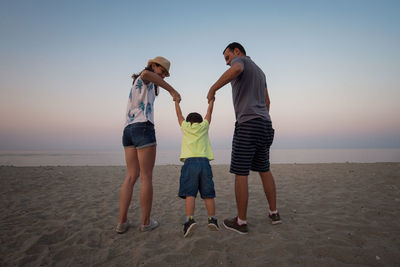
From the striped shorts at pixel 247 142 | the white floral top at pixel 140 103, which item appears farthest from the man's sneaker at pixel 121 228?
the striped shorts at pixel 247 142

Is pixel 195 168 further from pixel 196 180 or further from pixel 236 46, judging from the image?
pixel 236 46

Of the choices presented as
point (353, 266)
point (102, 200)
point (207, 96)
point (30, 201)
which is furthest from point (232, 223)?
point (30, 201)

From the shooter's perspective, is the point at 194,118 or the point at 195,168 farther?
the point at 194,118

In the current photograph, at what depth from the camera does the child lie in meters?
2.49

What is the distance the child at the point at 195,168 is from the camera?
2.49 meters

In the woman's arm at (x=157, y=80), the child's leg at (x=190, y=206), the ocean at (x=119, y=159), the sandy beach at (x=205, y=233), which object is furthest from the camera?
the ocean at (x=119, y=159)

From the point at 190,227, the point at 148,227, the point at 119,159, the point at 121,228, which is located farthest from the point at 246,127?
the point at 119,159

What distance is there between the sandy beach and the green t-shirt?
988 mm

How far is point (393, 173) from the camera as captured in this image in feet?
20.3

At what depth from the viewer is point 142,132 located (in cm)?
244

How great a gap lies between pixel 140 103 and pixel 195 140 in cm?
83

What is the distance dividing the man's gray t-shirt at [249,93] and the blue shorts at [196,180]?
30.5 inches

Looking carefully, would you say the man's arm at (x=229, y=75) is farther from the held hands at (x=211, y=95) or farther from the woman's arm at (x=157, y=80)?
the woman's arm at (x=157, y=80)

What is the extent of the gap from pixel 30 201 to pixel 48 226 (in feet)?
5.94
